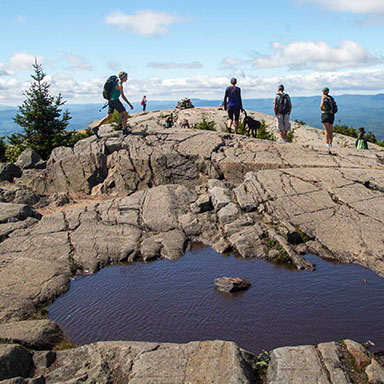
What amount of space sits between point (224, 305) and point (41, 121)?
2012 centimetres

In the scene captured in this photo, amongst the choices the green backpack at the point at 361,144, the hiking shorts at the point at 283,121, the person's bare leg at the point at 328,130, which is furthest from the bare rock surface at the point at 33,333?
the green backpack at the point at 361,144

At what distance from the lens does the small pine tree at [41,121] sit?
25.2 metres

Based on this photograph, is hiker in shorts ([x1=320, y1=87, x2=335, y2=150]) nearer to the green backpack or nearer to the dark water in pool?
the green backpack

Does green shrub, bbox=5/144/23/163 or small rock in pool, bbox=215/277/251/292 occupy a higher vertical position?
green shrub, bbox=5/144/23/163

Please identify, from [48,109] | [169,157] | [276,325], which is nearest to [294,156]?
[169,157]

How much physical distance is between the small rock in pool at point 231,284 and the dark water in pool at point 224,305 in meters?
0.19

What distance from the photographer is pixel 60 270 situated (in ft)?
40.5

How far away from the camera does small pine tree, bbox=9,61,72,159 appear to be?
2522cm

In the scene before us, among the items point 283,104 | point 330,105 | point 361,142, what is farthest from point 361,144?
point 283,104

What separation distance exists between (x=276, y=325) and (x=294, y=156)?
1136cm

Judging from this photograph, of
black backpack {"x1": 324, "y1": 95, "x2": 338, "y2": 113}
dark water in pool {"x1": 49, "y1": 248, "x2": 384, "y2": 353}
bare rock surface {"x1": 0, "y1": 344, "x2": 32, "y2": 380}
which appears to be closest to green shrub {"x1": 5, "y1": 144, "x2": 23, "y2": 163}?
dark water in pool {"x1": 49, "y1": 248, "x2": 384, "y2": 353}

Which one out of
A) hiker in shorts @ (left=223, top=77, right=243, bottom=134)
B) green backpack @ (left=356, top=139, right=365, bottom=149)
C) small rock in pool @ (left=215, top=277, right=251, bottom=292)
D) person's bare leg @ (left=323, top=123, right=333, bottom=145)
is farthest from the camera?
green backpack @ (left=356, top=139, right=365, bottom=149)

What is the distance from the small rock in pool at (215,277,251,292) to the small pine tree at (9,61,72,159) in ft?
58.3

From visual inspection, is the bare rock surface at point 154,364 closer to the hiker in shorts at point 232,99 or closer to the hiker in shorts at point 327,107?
the hiker in shorts at point 327,107
